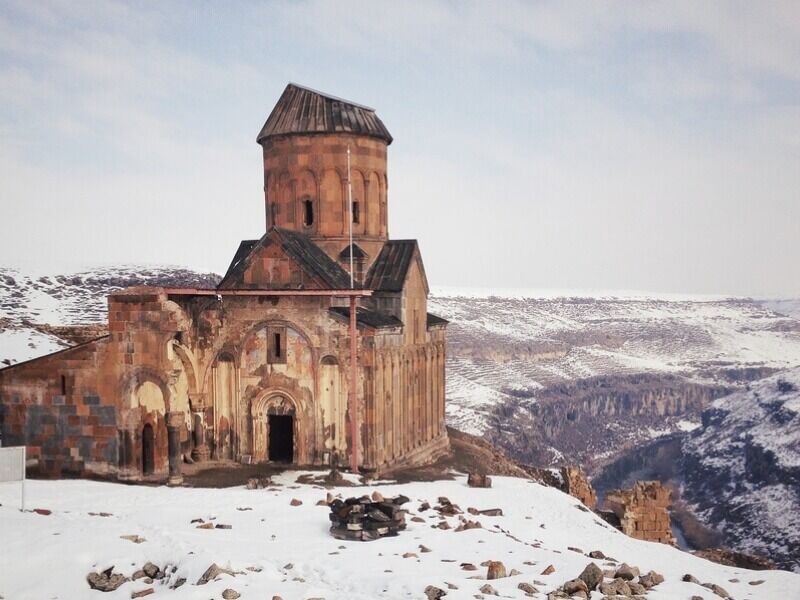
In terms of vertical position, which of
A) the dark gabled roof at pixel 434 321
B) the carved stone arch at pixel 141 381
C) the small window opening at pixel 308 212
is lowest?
the carved stone arch at pixel 141 381

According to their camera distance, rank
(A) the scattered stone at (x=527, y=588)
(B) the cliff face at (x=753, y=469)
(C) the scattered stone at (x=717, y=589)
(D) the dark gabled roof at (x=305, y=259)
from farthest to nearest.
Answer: (B) the cliff face at (x=753, y=469), (D) the dark gabled roof at (x=305, y=259), (C) the scattered stone at (x=717, y=589), (A) the scattered stone at (x=527, y=588)

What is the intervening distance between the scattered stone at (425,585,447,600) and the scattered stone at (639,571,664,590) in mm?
3688

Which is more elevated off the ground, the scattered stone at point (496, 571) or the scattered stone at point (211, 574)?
the scattered stone at point (211, 574)

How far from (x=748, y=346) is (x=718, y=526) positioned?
98.5 meters

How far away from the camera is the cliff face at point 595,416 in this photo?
70.3 m

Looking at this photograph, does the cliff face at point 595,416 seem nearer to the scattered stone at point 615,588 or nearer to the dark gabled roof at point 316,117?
the dark gabled roof at point 316,117

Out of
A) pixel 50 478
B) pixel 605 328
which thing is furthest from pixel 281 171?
pixel 605 328

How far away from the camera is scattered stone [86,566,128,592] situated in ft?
43.4

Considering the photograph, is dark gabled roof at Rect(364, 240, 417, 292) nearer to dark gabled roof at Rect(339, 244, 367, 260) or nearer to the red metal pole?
dark gabled roof at Rect(339, 244, 367, 260)

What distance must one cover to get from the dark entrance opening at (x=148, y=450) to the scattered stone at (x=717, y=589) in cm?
1355

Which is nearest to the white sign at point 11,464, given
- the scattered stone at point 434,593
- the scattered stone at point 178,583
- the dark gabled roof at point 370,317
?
the scattered stone at point 178,583

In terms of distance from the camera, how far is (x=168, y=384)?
2198 cm

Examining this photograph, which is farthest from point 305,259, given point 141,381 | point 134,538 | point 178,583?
point 178,583

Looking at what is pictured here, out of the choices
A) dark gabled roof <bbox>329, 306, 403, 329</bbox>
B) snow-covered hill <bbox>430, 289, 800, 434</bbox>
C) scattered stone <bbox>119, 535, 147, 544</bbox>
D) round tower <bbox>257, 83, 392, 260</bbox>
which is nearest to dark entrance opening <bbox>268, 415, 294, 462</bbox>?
dark gabled roof <bbox>329, 306, 403, 329</bbox>
